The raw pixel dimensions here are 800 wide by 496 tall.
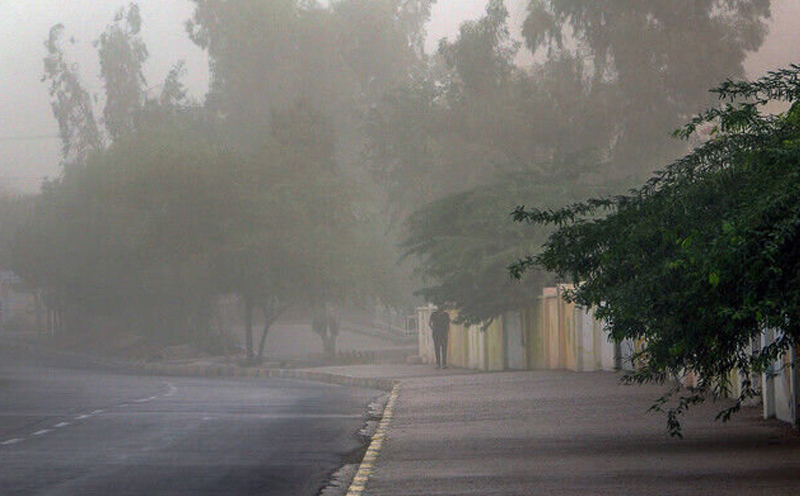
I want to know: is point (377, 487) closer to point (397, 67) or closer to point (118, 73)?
point (397, 67)

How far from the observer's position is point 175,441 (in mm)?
19172

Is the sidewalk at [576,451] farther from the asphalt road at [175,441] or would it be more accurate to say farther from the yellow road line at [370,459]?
the asphalt road at [175,441]

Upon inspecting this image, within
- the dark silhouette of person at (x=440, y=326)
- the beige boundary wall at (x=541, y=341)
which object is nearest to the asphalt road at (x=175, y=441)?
the beige boundary wall at (x=541, y=341)

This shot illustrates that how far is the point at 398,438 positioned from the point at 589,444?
270 centimetres

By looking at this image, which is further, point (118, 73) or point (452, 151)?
point (118, 73)

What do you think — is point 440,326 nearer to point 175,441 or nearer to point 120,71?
point 175,441

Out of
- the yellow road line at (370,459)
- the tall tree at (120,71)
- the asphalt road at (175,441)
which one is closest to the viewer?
the yellow road line at (370,459)

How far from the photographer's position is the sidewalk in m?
12.3

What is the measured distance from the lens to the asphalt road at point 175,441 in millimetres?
13875

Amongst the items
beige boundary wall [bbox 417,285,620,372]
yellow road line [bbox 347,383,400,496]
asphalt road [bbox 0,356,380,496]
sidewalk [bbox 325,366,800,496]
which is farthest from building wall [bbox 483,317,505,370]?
yellow road line [bbox 347,383,400,496]

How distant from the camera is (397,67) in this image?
8794cm

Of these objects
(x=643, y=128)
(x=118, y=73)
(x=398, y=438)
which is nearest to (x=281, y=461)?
(x=398, y=438)

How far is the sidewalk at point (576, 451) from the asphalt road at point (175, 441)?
3.25 ft

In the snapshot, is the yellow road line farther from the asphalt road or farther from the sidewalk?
the asphalt road
